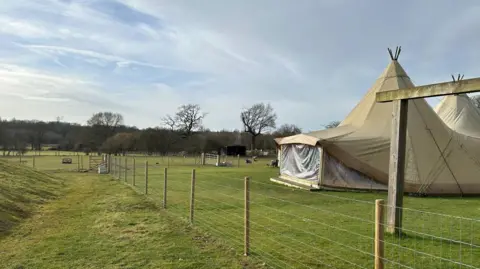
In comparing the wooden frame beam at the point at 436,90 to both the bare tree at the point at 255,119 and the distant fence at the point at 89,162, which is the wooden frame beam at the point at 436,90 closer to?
the distant fence at the point at 89,162

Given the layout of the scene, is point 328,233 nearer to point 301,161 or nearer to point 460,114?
point 301,161

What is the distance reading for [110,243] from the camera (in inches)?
218

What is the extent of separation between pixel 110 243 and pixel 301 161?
1117 centimetres

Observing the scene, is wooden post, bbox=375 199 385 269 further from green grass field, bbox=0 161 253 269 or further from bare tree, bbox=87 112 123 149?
bare tree, bbox=87 112 123 149

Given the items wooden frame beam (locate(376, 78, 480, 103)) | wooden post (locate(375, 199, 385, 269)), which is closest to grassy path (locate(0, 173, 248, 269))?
wooden post (locate(375, 199, 385, 269))

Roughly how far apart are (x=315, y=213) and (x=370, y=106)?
8.43 metres

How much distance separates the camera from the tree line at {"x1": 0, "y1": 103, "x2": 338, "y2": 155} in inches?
Answer: 2151

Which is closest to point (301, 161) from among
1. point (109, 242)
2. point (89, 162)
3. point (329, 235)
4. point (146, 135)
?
point (329, 235)

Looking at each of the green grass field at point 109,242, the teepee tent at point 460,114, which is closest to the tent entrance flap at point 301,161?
the teepee tent at point 460,114

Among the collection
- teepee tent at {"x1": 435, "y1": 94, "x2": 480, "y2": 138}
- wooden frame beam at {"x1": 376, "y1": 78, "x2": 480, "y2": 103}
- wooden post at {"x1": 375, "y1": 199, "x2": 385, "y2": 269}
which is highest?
teepee tent at {"x1": 435, "y1": 94, "x2": 480, "y2": 138}

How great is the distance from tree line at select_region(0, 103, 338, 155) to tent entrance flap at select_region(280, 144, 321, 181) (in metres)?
36.8

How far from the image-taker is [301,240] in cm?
575

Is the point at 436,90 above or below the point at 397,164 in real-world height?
above

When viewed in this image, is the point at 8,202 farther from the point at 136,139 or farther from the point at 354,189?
the point at 136,139
